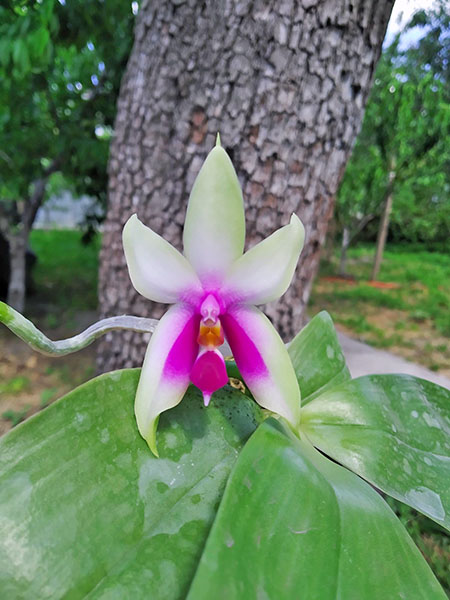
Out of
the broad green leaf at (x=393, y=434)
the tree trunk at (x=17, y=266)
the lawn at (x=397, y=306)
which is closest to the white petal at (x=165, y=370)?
the broad green leaf at (x=393, y=434)

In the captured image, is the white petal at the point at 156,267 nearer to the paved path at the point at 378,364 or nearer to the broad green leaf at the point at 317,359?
the broad green leaf at the point at 317,359

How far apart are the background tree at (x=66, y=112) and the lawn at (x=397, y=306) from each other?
96.2 inches

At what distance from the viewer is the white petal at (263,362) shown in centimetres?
38

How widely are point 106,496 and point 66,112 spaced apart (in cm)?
302

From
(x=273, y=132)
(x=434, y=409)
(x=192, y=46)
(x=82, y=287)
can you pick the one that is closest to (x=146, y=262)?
(x=434, y=409)

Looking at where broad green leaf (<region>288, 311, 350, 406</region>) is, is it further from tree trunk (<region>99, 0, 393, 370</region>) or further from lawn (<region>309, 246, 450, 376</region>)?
lawn (<region>309, 246, 450, 376</region>)

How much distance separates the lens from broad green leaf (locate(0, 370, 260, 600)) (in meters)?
0.32

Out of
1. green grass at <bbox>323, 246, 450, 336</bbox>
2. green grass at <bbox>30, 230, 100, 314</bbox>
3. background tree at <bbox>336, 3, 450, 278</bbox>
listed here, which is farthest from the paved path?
background tree at <bbox>336, 3, 450, 278</bbox>

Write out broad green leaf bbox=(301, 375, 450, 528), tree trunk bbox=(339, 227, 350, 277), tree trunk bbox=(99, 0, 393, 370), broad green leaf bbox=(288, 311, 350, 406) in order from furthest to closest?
1. tree trunk bbox=(339, 227, 350, 277)
2. tree trunk bbox=(99, 0, 393, 370)
3. broad green leaf bbox=(288, 311, 350, 406)
4. broad green leaf bbox=(301, 375, 450, 528)

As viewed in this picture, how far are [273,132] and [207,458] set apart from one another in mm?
809

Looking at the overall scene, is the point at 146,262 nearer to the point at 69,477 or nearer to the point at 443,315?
the point at 69,477

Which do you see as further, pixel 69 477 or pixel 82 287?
pixel 82 287

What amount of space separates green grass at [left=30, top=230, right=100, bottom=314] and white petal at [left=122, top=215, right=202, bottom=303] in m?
3.01

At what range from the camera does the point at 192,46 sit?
1040mm
